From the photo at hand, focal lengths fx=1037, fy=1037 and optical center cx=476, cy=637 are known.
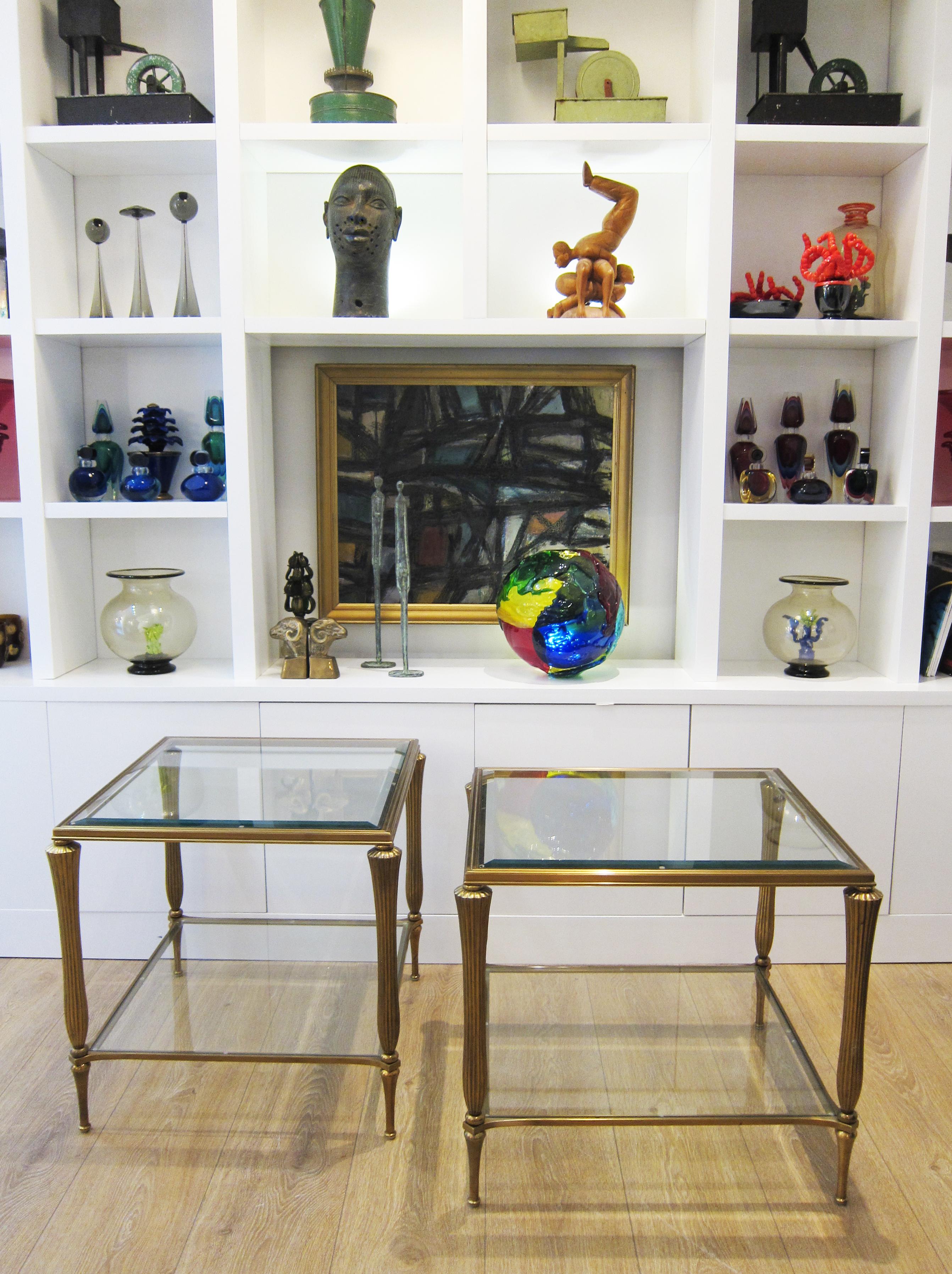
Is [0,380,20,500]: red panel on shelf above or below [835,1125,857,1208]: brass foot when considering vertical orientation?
above

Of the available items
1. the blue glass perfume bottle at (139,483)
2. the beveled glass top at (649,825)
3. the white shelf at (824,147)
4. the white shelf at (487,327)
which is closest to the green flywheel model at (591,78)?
the white shelf at (824,147)

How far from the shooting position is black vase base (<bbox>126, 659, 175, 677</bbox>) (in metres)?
2.69

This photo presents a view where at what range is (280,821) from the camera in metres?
1.88

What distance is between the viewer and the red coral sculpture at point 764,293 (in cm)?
258

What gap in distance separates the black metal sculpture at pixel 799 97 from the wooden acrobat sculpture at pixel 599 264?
38cm

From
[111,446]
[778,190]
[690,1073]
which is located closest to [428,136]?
[778,190]

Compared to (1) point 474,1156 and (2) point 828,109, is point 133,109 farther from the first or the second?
(1) point 474,1156

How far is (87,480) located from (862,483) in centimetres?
197

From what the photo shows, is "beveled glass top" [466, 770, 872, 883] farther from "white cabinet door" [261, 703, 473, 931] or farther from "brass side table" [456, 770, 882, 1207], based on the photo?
"white cabinet door" [261, 703, 473, 931]

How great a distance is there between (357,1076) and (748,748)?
119 centimetres

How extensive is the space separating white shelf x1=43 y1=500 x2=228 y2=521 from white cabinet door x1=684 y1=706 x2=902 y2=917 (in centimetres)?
130

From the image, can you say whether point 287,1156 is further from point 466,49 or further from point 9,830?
point 466,49

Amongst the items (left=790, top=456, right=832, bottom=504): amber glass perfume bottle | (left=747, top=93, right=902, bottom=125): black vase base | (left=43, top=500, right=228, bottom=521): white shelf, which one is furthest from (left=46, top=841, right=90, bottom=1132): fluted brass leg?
(left=747, top=93, right=902, bottom=125): black vase base

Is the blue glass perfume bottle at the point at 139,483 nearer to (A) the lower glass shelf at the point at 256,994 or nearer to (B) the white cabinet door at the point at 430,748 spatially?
(B) the white cabinet door at the point at 430,748
